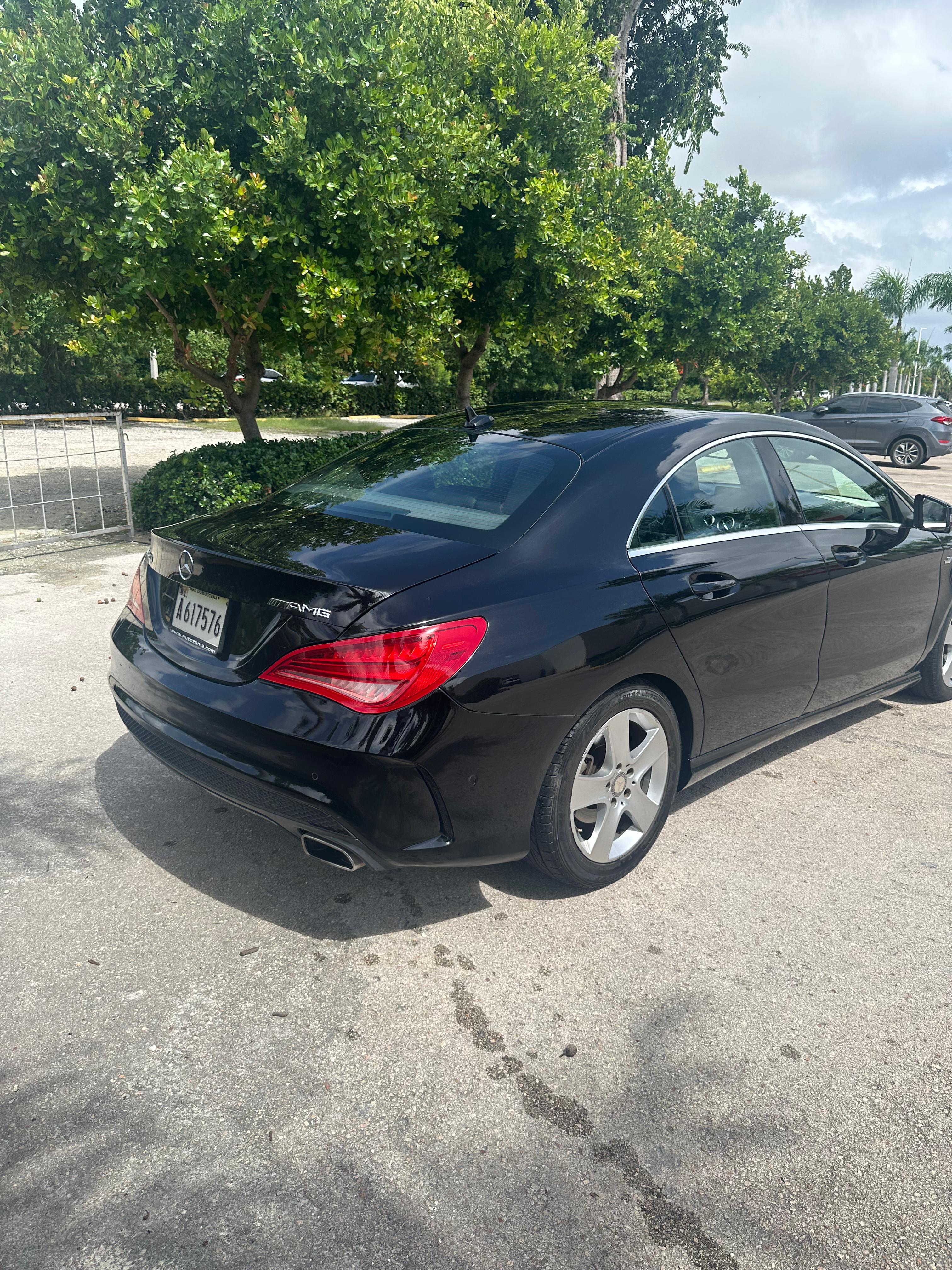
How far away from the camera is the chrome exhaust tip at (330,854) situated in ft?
9.19

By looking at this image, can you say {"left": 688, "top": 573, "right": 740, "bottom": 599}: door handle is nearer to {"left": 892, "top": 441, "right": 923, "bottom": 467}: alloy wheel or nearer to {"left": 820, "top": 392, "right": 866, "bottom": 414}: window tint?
{"left": 892, "top": 441, "right": 923, "bottom": 467}: alloy wheel

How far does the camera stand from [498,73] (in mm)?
11633

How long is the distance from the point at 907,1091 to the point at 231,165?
32.3 ft

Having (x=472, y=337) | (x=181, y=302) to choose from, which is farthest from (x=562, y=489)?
(x=472, y=337)

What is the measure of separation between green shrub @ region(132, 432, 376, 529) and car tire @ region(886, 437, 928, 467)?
18202mm

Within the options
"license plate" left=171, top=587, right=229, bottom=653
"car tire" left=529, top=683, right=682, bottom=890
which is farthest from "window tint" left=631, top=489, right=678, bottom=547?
"license plate" left=171, top=587, right=229, bottom=653

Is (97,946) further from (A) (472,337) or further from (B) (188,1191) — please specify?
(A) (472,337)

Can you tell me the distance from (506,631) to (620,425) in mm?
1314

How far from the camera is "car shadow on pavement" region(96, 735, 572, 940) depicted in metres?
3.21

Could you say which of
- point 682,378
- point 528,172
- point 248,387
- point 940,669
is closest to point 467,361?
point 528,172

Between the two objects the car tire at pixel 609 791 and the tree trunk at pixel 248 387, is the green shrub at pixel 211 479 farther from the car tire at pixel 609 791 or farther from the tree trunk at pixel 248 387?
the car tire at pixel 609 791

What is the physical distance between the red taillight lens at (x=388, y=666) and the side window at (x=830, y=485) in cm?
213

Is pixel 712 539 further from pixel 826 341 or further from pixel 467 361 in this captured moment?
pixel 826 341

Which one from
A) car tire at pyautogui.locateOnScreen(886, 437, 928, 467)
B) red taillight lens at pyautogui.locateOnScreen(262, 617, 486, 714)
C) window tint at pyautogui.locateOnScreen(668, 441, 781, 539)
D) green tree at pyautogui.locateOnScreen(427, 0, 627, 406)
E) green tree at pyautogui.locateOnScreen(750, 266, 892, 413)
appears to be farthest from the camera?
green tree at pyautogui.locateOnScreen(750, 266, 892, 413)
